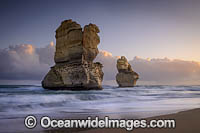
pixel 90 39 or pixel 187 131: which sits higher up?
pixel 90 39

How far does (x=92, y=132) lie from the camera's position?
2.88 metres

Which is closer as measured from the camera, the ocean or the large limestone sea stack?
the ocean

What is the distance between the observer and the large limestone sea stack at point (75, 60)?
81.0 feet

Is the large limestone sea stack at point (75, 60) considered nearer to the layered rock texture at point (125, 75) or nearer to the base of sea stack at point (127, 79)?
the layered rock texture at point (125, 75)

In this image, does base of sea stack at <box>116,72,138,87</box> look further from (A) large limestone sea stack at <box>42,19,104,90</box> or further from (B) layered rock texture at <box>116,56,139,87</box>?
(A) large limestone sea stack at <box>42,19,104,90</box>

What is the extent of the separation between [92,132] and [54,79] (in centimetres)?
2588

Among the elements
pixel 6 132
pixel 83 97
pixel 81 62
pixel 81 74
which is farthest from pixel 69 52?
pixel 6 132

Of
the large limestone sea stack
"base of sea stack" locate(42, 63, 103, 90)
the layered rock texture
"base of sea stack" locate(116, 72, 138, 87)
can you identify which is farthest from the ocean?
"base of sea stack" locate(116, 72, 138, 87)

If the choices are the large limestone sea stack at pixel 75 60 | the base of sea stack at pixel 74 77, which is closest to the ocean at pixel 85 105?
the base of sea stack at pixel 74 77

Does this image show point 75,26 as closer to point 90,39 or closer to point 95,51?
point 90,39

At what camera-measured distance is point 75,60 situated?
26422mm

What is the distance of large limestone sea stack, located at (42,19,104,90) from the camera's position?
81.0ft

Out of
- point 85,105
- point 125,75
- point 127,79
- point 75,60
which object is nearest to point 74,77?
point 75,60

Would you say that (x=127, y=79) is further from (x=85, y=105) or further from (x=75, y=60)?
(x=85, y=105)
